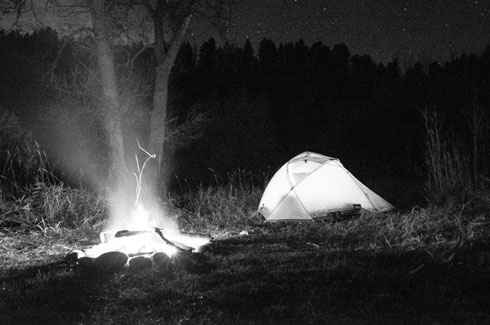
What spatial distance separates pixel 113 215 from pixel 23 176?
2.65 meters

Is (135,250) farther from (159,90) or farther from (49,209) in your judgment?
(159,90)

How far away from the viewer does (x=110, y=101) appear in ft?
30.2

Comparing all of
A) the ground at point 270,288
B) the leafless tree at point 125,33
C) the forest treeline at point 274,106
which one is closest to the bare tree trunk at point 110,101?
the leafless tree at point 125,33

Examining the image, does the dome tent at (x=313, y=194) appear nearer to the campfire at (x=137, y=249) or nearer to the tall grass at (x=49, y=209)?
the campfire at (x=137, y=249)

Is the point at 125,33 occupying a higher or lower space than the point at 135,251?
higher

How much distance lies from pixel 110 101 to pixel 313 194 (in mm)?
4316

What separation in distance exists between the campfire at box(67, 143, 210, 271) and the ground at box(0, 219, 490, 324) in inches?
5.7

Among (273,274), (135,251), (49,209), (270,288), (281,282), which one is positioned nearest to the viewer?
(270,288)

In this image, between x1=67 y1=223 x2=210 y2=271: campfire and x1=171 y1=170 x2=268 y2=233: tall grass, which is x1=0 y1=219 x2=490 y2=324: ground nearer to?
x1=67 y1=223 x2=210 y2=271: campfire

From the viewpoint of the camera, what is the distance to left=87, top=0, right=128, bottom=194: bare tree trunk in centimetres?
898

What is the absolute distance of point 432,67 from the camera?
38.5 m

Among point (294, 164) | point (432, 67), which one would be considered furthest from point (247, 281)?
point (432, 67)

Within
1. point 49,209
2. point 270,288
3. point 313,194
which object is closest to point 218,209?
point 313,194

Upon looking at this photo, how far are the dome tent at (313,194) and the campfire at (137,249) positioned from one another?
274 cm
